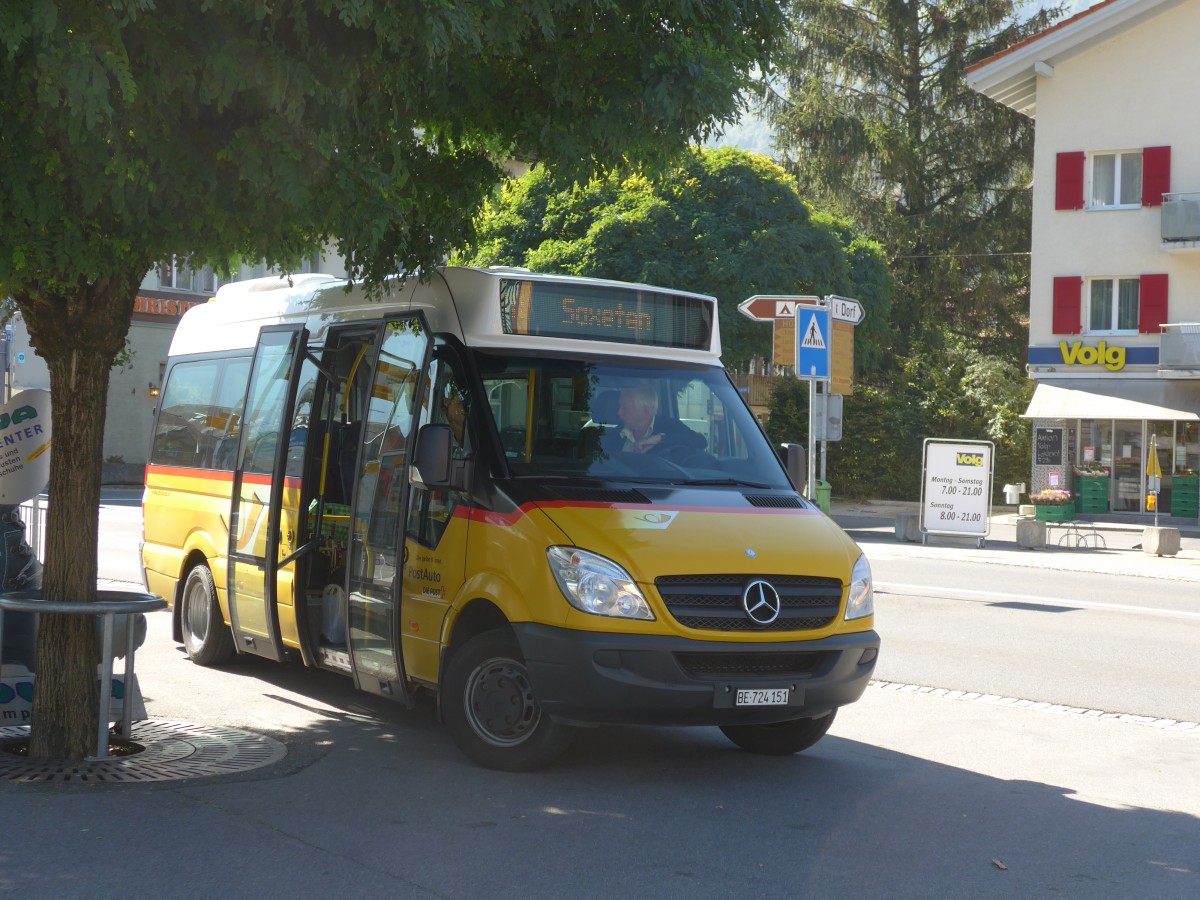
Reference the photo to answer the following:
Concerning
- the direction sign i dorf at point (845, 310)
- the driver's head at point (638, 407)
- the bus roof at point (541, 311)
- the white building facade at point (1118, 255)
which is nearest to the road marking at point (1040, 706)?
the bus roof at point (541, 311)

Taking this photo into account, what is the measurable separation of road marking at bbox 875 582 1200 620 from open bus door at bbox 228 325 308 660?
8735 mm

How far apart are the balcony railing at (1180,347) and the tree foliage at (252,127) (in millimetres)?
29521

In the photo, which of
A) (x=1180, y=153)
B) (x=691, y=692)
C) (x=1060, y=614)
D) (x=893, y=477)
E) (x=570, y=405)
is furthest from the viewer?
(x=893, y=477)

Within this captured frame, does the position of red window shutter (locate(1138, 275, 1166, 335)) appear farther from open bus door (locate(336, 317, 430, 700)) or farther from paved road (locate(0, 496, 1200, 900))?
open bus door (locate(336, 317, 430, 700))

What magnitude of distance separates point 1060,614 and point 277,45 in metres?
10.9

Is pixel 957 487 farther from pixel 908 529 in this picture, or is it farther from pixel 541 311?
pixel 541 311

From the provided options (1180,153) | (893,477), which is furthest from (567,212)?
(1180,153)

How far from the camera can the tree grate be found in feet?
22.1

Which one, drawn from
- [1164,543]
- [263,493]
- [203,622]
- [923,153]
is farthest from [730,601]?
[923,153]

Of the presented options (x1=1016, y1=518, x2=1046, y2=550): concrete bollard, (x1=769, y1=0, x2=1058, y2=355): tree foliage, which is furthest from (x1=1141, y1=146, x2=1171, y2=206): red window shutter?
(x1=1016, y1=518, x2=1046, y2=550): concrete bollard

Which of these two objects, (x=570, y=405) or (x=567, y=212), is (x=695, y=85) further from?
(x=567, y=212)

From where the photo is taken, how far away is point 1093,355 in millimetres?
35969

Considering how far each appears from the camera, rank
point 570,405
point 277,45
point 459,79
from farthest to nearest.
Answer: point 570,405
point 459,79
point 277,45

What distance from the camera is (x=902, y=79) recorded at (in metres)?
47.2
